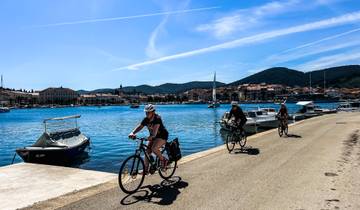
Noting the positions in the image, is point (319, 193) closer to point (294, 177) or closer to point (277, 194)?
point (277, 194)

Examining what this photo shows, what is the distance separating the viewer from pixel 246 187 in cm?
842

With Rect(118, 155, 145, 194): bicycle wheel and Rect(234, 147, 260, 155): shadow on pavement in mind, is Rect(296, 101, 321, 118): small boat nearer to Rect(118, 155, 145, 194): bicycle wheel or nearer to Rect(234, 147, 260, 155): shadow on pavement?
Rect(234, 147, 260, 155): shadow on pavement

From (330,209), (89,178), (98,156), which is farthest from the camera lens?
(98,156)

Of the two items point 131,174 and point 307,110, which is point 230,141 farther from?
point 307,110

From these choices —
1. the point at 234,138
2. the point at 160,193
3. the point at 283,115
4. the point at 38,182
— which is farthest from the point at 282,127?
the point at 38,182

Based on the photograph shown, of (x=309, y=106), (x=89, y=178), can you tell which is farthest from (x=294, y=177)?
(x=309, y=106)

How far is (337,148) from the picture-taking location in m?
14.9

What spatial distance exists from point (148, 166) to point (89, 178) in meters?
2.70

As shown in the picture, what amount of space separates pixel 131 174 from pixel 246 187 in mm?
2711

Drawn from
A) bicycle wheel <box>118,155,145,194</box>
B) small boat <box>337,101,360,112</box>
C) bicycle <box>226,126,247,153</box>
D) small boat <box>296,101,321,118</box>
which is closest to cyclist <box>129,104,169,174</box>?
bicycle wheel <box>118,155,145,194</box>

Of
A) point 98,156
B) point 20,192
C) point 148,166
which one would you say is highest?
point 148,166

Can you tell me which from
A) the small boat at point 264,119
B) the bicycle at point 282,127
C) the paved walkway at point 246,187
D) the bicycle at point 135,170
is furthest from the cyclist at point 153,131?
the small boat at point 264,119

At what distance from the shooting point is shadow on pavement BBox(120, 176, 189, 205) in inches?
297

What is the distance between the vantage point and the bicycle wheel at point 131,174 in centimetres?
825
